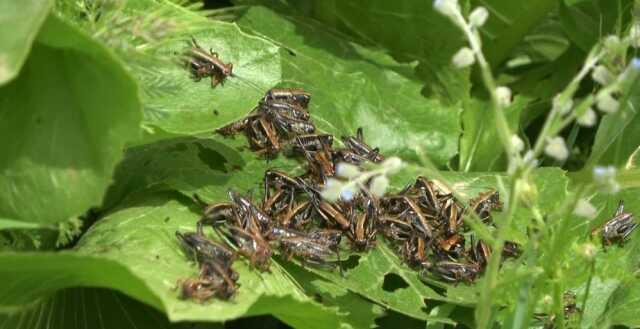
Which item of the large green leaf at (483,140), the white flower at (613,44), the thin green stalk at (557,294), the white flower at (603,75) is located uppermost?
the white flower at (613,44)

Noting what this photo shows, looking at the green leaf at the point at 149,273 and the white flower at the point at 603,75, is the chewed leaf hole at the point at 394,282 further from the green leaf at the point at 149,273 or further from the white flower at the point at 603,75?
the white flower at the point at 603,75

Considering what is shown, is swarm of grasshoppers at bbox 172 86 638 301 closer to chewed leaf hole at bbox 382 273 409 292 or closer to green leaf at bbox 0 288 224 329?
chewed leaf hole at bbox 382 273 409 292

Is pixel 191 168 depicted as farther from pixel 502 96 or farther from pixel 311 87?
pixel 502 96

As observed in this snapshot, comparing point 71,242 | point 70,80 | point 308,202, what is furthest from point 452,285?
point 70,80

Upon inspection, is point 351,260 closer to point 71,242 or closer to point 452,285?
point 452,285

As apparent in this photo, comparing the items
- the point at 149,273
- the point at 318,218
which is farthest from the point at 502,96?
the point at 318,218

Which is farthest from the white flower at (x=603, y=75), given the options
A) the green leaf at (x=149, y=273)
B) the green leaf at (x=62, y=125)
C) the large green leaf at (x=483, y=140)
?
the large green leaf at (x=483, y=140)
